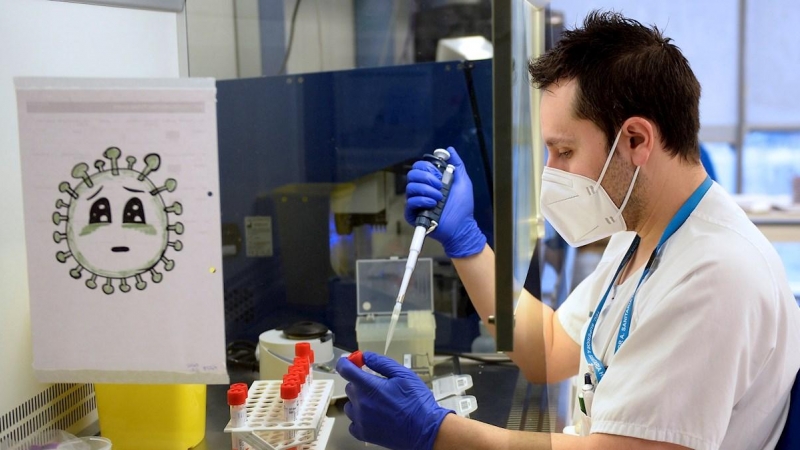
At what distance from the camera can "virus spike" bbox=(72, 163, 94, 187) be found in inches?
43.5

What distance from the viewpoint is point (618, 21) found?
1.11m

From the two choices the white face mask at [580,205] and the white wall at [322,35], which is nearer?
the white face mask at [580,205]

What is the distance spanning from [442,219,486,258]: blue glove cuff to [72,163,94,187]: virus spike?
0.64m

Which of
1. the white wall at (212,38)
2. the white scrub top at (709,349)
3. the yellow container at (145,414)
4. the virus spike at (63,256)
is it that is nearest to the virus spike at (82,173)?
the virus spike at (63,256)

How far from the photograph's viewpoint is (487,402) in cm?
142

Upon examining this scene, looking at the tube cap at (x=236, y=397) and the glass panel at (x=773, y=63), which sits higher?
the glass panel at (x=773, y=63)

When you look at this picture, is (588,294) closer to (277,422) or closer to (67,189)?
(277,422)

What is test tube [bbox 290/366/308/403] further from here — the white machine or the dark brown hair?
the dark brown hair

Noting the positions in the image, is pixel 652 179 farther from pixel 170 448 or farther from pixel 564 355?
pixel 170 448

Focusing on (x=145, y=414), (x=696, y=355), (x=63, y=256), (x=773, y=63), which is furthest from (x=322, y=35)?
(x=773, y=63)

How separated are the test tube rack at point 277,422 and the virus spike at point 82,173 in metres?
0.41

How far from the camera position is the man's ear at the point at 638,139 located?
102 centimetres

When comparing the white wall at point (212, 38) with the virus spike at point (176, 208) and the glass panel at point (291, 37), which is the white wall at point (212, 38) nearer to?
the glass panel at point (291, 37)

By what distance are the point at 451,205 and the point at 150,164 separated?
0.55 metres
